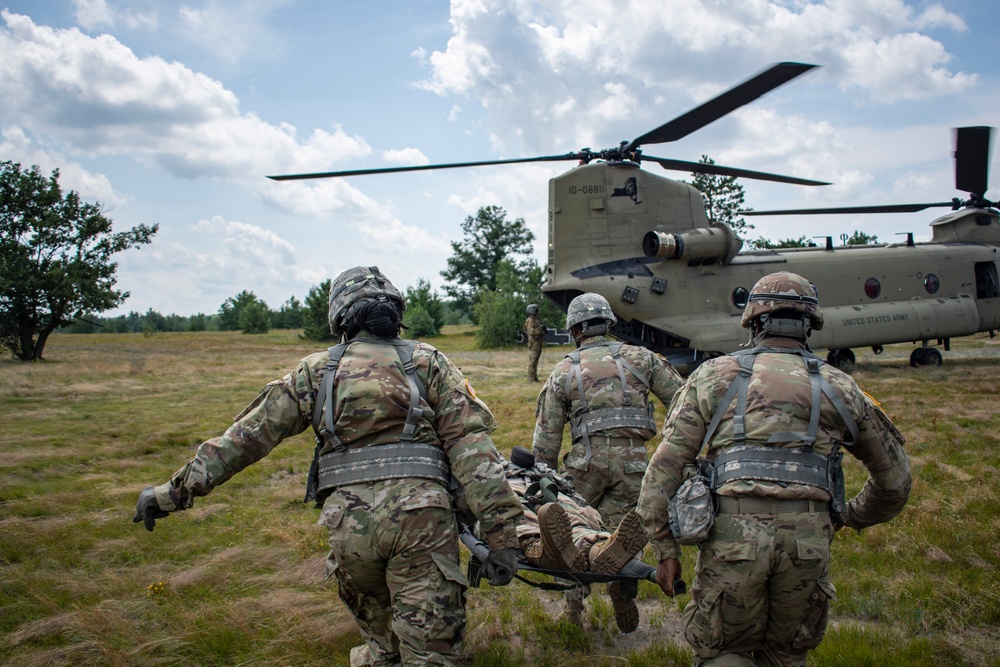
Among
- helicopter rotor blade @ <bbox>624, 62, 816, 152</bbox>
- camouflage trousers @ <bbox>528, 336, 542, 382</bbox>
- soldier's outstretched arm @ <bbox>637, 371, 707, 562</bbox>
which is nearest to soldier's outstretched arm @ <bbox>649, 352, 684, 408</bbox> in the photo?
soldier's outstretched arm @ <bbox>637, 371, 707, 562</bbox>

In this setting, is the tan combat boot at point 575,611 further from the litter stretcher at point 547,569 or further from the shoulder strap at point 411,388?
the shoulder strap at point 411,388

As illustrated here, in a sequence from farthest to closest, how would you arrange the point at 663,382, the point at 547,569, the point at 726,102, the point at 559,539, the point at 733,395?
1. the point at 726,102
2. the point at 663,382
3. the point at 547,569
4. the point at 559,539
5. the point at 733,395

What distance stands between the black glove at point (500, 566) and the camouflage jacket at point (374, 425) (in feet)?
0.16

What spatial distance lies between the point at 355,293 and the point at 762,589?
2334 mm

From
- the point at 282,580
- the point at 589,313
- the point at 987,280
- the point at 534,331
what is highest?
the point at 987,280

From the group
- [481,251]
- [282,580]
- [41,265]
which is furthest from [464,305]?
[282,580]

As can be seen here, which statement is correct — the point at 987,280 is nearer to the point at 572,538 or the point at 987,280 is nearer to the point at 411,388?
A: the point at 572,538

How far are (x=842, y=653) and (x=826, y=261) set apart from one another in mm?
12410

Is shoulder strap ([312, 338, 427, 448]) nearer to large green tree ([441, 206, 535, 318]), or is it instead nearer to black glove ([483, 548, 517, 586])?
black glove ([483, 548, 517, 586])

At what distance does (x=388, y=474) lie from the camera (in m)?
3.12

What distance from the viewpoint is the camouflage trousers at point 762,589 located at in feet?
9.08

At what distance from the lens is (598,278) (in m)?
12.6

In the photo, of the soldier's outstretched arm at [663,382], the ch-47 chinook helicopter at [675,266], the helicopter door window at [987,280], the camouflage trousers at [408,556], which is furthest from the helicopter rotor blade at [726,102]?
the helicopter door window at [987,280]

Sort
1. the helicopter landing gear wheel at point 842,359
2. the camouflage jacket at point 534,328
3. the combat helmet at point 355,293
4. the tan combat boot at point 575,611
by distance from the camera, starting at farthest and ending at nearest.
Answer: the camouflage jacket at point 534,328
the helicopter landing gear wheel at point 842,359
the tan combat boot at point 575,611
the combat helmet at point 355,293
